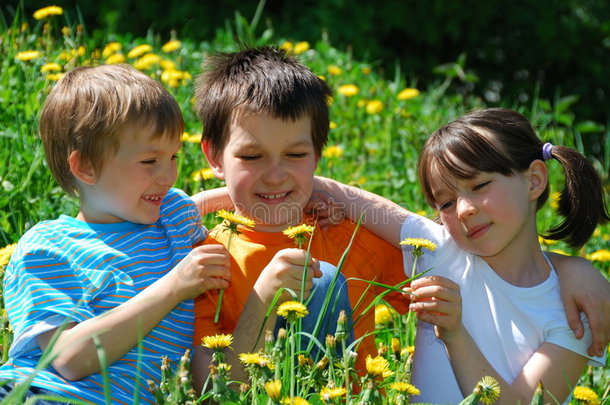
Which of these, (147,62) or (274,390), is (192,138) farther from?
(274,390)

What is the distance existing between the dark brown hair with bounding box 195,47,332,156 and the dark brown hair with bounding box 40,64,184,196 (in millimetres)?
177

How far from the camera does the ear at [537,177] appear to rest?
7.01 ft

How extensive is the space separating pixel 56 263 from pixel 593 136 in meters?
5.22

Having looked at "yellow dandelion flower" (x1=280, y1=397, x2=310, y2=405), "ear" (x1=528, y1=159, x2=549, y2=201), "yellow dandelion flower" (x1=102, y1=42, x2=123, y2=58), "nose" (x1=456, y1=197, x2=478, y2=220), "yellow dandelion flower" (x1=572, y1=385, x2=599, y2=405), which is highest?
"yellow dandelion flower" (x1=102, y1=42, x2=123, y2=58)

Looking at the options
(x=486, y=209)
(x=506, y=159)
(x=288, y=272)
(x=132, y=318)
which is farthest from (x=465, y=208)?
(x=132, y=318)

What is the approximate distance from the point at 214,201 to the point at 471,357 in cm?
82

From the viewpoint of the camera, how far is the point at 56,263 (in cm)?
191

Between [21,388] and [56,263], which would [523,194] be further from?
[21,388]

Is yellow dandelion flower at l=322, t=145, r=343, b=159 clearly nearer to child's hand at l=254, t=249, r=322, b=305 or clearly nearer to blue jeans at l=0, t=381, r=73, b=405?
child's hand at l=254, t=249, r=322, b=305

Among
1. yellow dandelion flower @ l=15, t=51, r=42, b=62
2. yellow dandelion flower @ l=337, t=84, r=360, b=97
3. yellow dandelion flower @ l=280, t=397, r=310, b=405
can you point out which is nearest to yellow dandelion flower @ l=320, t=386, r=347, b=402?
yellow dandelion flower @ l=280, t=397, r=310, b=405

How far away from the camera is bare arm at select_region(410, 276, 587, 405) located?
1.92 metres

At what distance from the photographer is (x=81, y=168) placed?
79.0 inches

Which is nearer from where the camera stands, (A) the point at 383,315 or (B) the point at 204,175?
(A) the point at 383,315

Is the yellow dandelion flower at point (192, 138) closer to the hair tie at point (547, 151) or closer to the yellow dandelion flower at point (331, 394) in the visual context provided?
the hair tie at point (547, 151)
